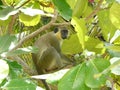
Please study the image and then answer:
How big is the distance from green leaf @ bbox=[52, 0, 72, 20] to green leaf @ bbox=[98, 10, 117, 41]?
0.14 metres

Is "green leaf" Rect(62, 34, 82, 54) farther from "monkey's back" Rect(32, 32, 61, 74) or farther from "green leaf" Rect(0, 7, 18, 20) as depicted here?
"monkey's back" Rect(32, 32, 61, 74)

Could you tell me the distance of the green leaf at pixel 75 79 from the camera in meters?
0.67

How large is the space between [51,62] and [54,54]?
4.5 inches

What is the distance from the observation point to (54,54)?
9.80 feet

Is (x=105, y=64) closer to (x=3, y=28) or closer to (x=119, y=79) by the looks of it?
(x=119, y=79)

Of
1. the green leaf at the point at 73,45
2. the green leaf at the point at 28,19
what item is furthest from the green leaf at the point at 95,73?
the green leaf at the point at 28,19

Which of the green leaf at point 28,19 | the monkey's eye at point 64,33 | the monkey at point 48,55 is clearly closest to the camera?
the green leaf at point 28,19

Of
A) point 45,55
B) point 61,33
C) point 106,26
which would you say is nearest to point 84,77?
point 106,26

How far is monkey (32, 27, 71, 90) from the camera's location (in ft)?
9.16

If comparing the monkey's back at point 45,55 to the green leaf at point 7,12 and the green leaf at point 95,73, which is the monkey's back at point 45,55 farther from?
the green leaf at point 95,73

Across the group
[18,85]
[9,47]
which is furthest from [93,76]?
[9,47]

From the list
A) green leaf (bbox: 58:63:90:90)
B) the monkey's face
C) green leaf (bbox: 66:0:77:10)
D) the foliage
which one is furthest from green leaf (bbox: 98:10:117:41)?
the monkey's face

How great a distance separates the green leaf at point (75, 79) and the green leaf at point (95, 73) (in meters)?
0.01

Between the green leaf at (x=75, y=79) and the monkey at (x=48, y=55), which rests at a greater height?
the green leaf at (x=75, y=79)
